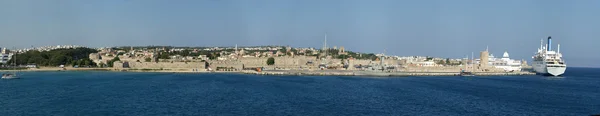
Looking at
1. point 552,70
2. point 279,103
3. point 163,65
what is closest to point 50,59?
point 163,65

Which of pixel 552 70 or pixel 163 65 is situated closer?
pixel 552 70

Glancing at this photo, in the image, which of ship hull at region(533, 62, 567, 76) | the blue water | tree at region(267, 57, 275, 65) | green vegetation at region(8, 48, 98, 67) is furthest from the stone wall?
ship hull at region(533, 62, 567, 76)

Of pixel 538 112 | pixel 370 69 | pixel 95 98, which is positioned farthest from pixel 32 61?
pixel 538 112

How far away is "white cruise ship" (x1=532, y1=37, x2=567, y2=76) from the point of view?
35.6 meters

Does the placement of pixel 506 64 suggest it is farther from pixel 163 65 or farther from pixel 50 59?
pixel 50 59

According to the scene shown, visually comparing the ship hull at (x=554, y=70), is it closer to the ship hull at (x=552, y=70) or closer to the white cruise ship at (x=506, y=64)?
the ship hull at (x=552, y=70)

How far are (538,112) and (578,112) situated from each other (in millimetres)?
1092

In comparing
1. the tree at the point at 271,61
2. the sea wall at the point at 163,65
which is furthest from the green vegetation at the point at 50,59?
the tree at the point at 271,61

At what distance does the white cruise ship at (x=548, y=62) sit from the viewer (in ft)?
117

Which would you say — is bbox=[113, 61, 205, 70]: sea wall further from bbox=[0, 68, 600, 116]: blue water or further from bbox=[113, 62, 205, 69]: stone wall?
bbox=[0, 68, 600, 116]: blue water

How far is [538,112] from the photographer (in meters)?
13.7

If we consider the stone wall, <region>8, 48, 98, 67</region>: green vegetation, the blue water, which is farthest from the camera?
<region>8, 48, 98, 67</region>: green vegetation

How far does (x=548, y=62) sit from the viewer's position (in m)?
36.6

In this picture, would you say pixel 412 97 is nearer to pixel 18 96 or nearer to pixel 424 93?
pixel 424 93
